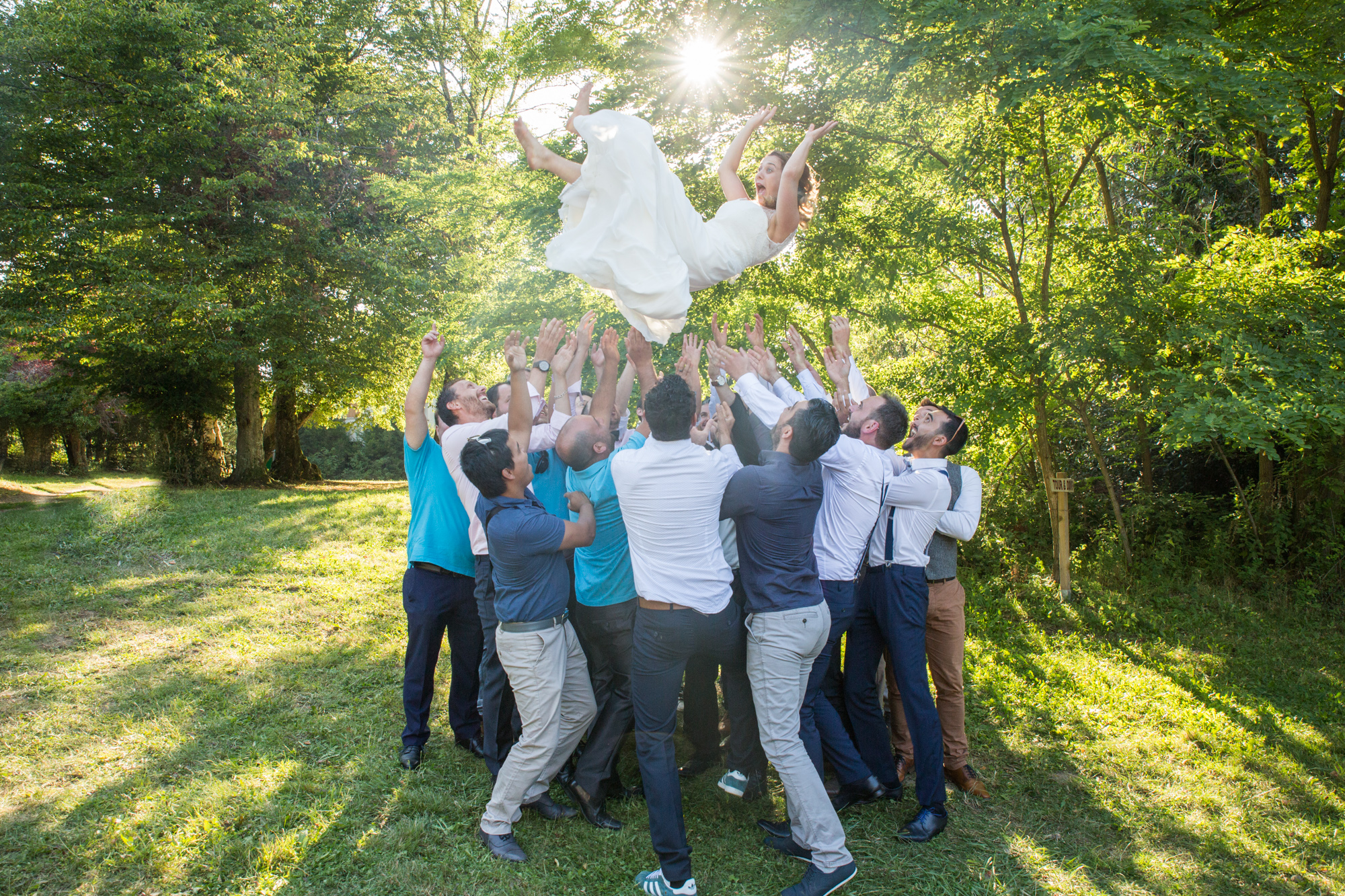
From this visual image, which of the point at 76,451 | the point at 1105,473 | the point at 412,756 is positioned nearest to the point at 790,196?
the point at 412,756

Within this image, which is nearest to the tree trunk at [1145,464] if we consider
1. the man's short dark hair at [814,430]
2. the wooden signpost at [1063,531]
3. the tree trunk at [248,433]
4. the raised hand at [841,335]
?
the wooden signpost at [1063,531]

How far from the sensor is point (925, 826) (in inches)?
144

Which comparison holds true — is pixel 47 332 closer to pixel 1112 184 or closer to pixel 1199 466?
pixel 1112 184

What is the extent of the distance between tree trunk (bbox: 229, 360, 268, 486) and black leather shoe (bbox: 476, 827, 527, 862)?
15635 mm

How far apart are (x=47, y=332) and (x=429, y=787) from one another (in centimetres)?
1383

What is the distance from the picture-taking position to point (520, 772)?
3.45m

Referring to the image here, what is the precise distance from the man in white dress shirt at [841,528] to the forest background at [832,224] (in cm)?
242

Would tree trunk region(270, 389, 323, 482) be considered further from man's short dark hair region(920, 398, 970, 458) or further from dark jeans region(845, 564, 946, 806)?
man's short dark hair region(920, 398, 970, 458)

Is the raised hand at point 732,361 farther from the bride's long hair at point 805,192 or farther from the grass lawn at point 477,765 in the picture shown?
the grass lawn at point 477,765

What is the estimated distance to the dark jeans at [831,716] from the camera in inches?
141

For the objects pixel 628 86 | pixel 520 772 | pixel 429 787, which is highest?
pixel 628 86

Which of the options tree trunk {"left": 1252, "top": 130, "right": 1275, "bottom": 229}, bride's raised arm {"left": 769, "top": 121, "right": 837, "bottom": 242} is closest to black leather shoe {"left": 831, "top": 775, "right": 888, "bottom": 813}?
bride's raised arm {"left": 769, "top": 121, "right": 837, "bottom": 242}

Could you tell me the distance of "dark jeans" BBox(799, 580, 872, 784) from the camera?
359 centimetres

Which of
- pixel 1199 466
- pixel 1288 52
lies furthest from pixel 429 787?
pixel 1199 466
